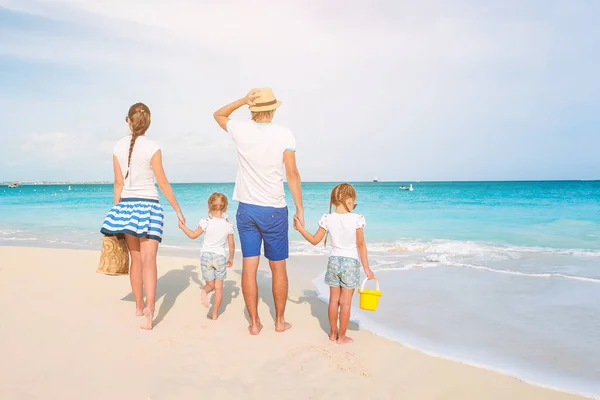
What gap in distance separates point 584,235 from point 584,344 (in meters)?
12.0

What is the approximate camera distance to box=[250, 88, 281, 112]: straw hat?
379 centimetres

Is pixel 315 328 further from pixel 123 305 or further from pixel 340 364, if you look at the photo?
pixel 123 305

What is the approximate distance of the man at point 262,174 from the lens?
12.5 ft

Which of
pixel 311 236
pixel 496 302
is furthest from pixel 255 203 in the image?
pixel 496 302

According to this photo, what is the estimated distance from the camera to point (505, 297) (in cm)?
573

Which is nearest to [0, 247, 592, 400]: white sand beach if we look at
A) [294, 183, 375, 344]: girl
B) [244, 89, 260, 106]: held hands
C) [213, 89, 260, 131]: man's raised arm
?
[294, 183, 375, 344]: girl

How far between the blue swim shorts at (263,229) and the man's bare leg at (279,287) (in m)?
0.08

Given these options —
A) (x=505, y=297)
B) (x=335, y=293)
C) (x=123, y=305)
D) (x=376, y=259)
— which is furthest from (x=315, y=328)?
(x=376, y=259)

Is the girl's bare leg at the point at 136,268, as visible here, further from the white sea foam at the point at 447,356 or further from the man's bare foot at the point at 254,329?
the white sea foam at the point at 447,356

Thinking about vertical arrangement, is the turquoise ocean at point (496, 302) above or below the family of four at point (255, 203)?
below

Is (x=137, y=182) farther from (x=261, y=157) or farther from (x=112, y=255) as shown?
(x=261, y=157)

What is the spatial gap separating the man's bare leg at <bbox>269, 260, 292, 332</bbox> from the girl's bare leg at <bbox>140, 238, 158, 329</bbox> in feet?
3.69

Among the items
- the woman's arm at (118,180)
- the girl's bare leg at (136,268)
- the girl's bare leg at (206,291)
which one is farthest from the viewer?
the girl's bare leg at (206,291)

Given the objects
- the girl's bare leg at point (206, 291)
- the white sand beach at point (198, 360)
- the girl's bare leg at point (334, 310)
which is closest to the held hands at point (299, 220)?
the girl's bare leg at point (334, 310)
